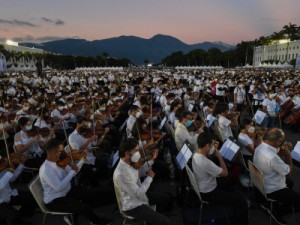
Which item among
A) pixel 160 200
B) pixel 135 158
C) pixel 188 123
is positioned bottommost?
pixel 160 200

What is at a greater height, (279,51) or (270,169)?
(279,51)

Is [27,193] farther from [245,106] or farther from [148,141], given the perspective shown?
[245,106]

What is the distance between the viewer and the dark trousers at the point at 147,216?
169 inches

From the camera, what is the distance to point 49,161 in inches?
186

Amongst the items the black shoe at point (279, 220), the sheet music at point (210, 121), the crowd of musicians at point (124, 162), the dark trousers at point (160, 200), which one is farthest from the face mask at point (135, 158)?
the sheet music at point (210, 121)

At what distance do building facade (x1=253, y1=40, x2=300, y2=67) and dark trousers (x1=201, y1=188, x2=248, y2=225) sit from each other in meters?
96.4

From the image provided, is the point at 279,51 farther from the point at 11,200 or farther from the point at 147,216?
the point at 11,200

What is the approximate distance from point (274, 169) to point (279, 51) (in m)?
118

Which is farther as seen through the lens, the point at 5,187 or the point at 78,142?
the point at 78,142

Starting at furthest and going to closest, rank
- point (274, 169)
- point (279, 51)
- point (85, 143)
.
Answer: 1. point (279, 51)
2. point (85, 143)
3. point (274, 169)

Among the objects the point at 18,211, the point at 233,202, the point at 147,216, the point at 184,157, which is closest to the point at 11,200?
the point at 18,211

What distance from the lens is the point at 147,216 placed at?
14.2ft

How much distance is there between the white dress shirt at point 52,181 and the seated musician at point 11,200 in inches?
19.9

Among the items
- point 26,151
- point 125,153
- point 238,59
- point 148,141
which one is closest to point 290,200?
point 125,153
